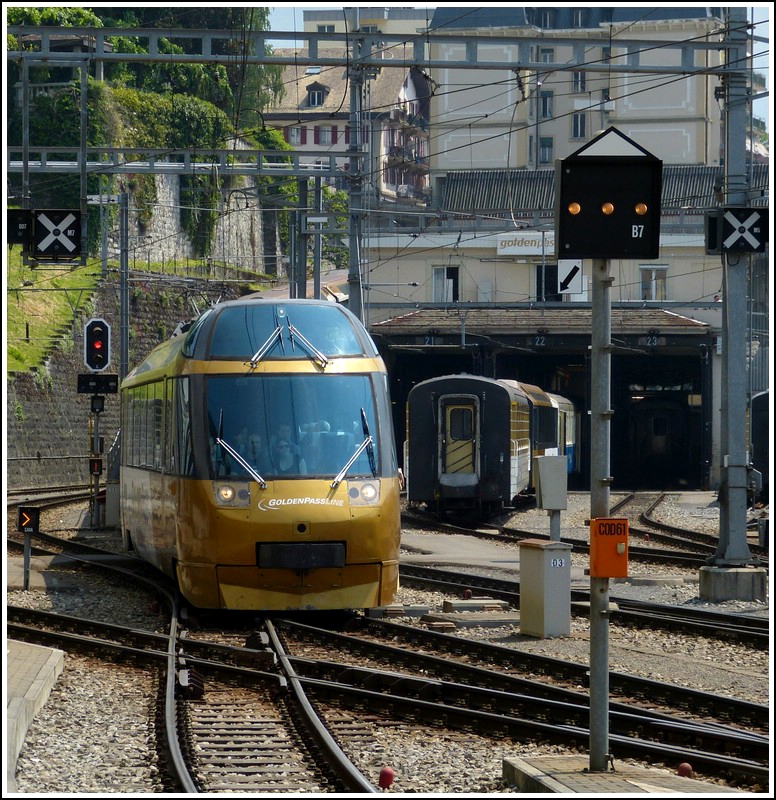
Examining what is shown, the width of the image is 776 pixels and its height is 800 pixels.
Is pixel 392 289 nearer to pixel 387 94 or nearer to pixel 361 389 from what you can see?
pixel 361 389

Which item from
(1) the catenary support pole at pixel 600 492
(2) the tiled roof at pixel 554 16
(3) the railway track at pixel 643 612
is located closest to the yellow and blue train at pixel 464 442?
(3) the railway track at pixel 643 612

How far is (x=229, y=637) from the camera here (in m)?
13.6

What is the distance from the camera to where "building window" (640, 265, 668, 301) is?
54.1m

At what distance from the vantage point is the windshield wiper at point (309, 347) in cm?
1418

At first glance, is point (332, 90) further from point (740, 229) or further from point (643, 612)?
point (643, 612)

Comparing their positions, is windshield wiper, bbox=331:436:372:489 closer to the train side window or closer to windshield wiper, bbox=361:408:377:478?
windshield wiper, bbox=361:408:377:478

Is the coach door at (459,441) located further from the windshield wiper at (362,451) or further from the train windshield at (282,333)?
the windshield wiper at (362,451)

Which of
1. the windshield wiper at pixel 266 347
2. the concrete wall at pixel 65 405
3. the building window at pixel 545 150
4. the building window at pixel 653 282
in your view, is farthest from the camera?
the building window at pixel 545 150

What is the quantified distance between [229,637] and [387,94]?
93.4m

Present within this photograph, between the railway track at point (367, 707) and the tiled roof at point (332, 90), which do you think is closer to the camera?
the railway track at point (367, 707)

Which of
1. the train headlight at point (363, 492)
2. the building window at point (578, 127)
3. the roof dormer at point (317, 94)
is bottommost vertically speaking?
the train headlight at point (363, 492)

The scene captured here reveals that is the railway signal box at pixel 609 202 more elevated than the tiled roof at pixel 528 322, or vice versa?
the railway signal box at pixel 609 202

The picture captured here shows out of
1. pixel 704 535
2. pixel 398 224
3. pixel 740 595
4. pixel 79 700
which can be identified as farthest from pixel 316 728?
pixel 398 224

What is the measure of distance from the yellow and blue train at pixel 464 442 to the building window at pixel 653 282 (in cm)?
2349
